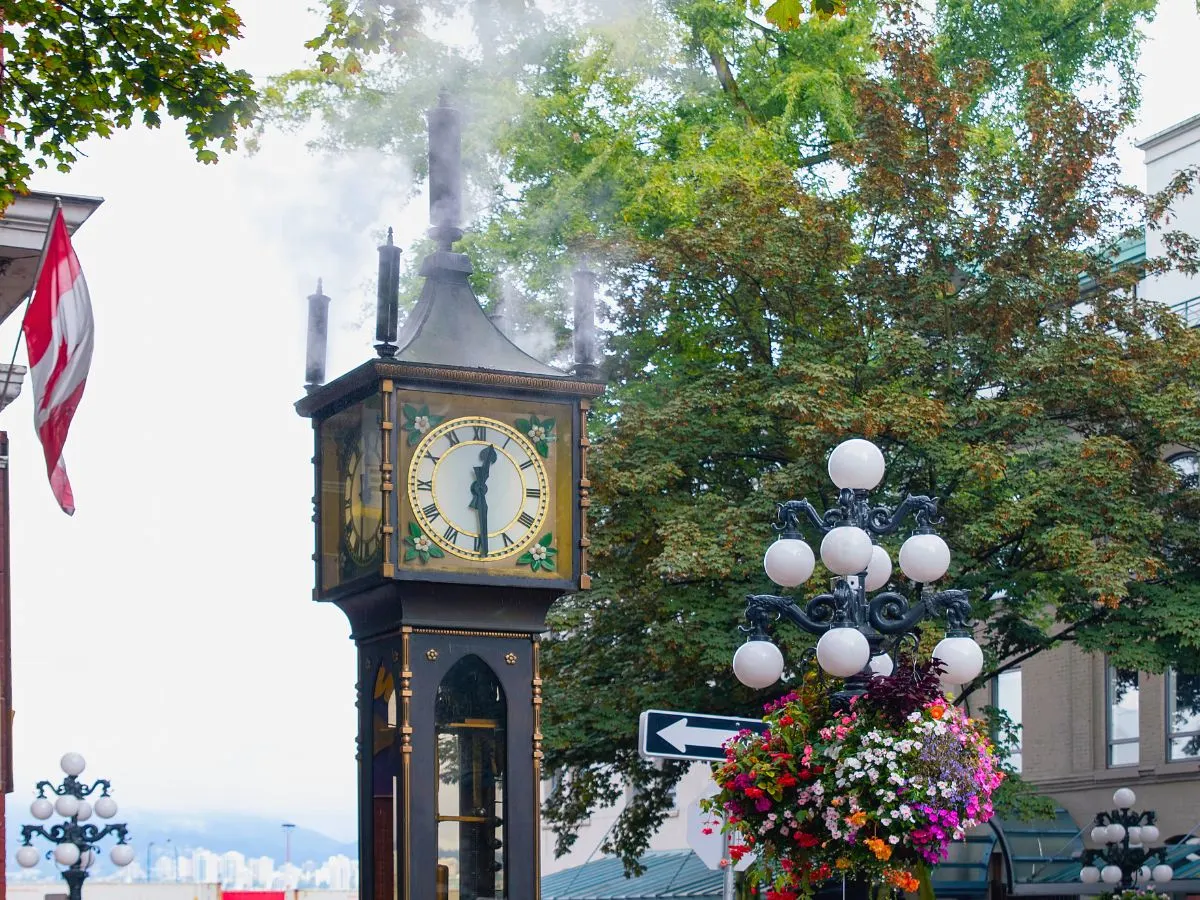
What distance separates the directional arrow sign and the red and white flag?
2965 millimetres

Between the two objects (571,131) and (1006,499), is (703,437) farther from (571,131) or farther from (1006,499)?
(571,131)

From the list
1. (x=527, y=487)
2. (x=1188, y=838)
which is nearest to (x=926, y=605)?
(x=527, y=487)

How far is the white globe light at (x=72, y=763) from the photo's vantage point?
24094 mm

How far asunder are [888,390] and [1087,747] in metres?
13.0

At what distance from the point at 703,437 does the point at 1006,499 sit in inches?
135

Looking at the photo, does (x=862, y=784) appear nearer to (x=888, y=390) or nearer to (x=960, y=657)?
(x=960, y=657)

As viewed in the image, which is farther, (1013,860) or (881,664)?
(1013,860)

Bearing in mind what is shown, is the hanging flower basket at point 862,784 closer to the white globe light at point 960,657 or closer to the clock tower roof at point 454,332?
the white globe light at point 960,657

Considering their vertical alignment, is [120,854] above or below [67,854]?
below

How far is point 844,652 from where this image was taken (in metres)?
9.05

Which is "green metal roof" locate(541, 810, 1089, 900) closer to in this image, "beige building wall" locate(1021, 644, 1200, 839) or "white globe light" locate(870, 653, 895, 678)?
"beige building wall" locate(1021, 644, 1200, 839)

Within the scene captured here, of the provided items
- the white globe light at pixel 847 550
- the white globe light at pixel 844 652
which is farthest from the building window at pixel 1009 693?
the white globe light at pixel 844 652

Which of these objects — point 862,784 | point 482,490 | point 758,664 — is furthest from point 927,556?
point 482,490

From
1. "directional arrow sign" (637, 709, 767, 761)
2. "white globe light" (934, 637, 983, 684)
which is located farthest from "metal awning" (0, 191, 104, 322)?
"white globe light" (934, 637, 983, 684)
